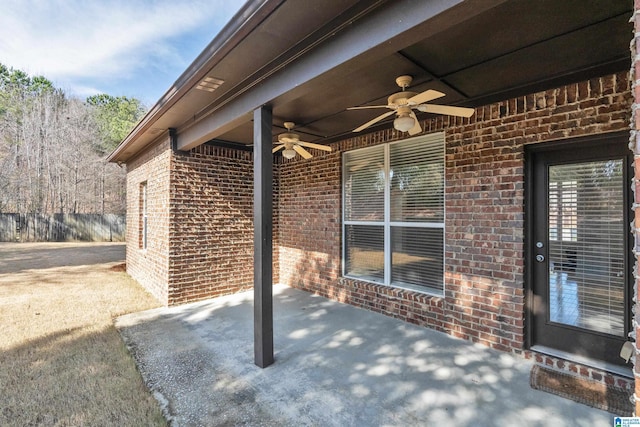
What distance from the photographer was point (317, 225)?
5289 millimetres

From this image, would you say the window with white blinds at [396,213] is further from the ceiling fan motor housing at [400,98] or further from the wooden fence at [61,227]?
the wooden fence at [61,227]

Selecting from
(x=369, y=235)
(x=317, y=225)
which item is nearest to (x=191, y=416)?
(x=369, y=235)

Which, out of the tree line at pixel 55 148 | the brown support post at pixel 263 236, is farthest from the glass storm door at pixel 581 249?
the tree line at pixel 55 148

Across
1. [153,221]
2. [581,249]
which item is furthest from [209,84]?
[581,249]

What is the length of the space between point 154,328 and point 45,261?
7.94 m

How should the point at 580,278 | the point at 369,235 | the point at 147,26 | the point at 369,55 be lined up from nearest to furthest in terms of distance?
the point at 369,55, the point at 580,278, the point at 369,235, the point at 147,26

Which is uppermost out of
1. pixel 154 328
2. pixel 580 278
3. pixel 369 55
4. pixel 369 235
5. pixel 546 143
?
pixel 369 55

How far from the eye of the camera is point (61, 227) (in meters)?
16.0

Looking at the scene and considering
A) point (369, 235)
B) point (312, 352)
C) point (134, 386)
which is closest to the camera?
point (134, 386)

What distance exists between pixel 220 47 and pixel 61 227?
1855 cm

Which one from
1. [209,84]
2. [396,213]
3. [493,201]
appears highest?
[209,84]

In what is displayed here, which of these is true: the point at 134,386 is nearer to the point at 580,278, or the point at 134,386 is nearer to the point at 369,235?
the point at 369,235

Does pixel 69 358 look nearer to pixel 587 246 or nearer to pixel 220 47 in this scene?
pixel 220 47

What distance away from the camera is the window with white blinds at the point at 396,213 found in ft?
12.5
